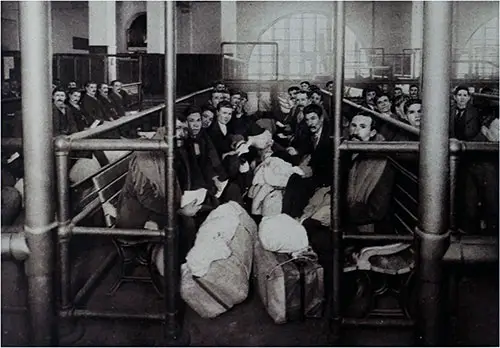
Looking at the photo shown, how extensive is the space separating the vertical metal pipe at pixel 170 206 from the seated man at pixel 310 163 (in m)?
0.59

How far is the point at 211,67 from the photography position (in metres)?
5.80

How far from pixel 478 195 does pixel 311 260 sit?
0.49 meters

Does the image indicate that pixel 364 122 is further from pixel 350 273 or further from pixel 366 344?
pixel 366 344

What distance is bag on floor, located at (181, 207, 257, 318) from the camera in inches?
50.3

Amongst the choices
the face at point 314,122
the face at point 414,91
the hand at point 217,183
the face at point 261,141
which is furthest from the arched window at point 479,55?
the hand at point 217,183

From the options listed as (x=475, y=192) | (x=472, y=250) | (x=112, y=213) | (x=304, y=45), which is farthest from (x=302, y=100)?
(x=304, y=45)

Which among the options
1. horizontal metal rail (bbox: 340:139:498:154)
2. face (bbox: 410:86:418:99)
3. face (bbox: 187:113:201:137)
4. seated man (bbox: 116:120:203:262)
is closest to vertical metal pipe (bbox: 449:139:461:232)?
horizontal metal rail (bbox: 340:139:498:154)

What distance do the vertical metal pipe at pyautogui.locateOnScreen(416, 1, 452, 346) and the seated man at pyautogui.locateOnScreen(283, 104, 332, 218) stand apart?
21.6 inches

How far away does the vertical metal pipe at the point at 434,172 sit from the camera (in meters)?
0.98

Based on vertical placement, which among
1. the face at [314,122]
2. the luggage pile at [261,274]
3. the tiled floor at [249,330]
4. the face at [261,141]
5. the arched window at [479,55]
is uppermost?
the arched window at [479,55]

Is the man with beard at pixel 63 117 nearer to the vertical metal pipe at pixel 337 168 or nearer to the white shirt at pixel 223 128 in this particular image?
the white shirt at pixel 223 128

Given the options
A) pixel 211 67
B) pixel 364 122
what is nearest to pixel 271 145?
pixel 364 122

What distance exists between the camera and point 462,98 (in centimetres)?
309

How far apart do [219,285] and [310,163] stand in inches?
32.7
